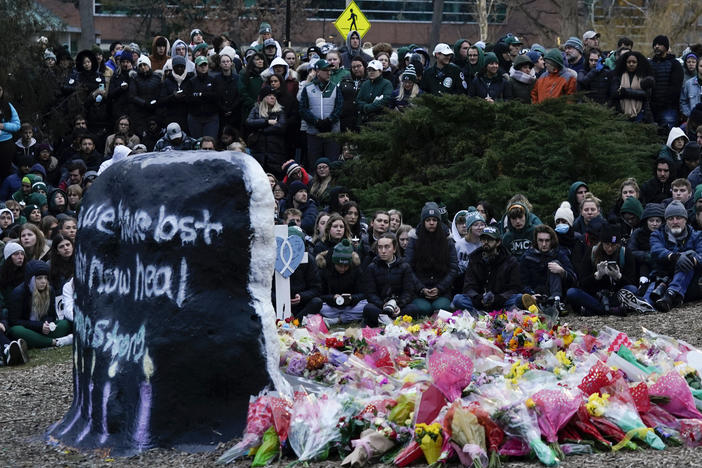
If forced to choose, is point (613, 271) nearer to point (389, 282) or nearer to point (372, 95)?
point (389, 282)

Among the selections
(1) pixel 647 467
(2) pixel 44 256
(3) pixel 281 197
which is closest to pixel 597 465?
(1) pixel 647 467

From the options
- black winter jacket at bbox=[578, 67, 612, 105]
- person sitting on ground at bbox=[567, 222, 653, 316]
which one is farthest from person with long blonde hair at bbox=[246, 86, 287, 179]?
person sitting on ground at bbox=[567, 222, 653, 316]

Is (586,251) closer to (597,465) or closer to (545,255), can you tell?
(545,255)

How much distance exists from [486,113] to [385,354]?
314 inches

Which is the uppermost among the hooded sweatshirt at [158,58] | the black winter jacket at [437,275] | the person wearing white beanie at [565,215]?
the hooded sweatshirt at [158,58]

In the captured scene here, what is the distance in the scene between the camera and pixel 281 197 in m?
16.2

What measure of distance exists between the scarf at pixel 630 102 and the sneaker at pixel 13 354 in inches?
376

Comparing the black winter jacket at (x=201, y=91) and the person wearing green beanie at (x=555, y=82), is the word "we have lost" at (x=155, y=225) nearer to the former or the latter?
the person wearing green beanie at (x=555, y=82)

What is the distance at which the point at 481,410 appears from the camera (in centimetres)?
714

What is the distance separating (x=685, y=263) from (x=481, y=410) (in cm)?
608

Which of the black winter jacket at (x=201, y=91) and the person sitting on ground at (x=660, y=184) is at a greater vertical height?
the black winter jacket at (x=201, y=91)

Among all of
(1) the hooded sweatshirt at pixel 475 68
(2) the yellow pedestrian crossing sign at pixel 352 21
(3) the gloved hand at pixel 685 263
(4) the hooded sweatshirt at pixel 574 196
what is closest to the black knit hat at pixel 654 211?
(3) the gloved hand at pixel 685 263

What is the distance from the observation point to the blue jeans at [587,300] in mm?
12719

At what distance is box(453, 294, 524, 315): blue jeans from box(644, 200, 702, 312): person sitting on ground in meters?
1.35
